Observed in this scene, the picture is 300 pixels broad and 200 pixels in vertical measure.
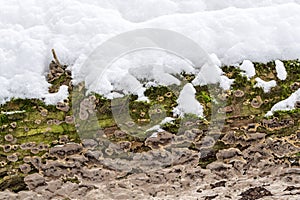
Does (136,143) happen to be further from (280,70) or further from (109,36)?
(280,70)

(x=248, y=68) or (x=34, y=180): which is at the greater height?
(x=248, y=68)

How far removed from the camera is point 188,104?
2873 mm

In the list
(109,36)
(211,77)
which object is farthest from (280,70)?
(109,36)

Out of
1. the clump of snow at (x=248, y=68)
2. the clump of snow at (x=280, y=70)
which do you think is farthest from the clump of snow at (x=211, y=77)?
the clump of snow at (x=280, y=70)

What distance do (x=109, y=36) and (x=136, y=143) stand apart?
79cm

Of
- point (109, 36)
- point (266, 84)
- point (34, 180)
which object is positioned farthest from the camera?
point (109, 36)

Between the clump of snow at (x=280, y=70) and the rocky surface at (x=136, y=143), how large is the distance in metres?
0.03

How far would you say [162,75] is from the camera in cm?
295

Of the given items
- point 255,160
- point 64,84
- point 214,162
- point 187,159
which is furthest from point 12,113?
point 255,160

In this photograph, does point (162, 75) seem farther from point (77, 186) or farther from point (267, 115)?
point (77, 186)

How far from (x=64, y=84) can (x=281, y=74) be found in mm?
1400

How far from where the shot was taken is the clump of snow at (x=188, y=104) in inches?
113

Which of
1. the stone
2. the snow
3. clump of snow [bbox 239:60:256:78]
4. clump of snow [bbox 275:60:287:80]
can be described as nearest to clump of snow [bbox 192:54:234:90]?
the snow

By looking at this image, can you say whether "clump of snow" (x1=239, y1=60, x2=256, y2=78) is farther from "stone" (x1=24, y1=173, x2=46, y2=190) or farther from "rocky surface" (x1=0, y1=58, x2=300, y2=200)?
"stone" (x1=24, y1=173, x2=46, y2=190)
